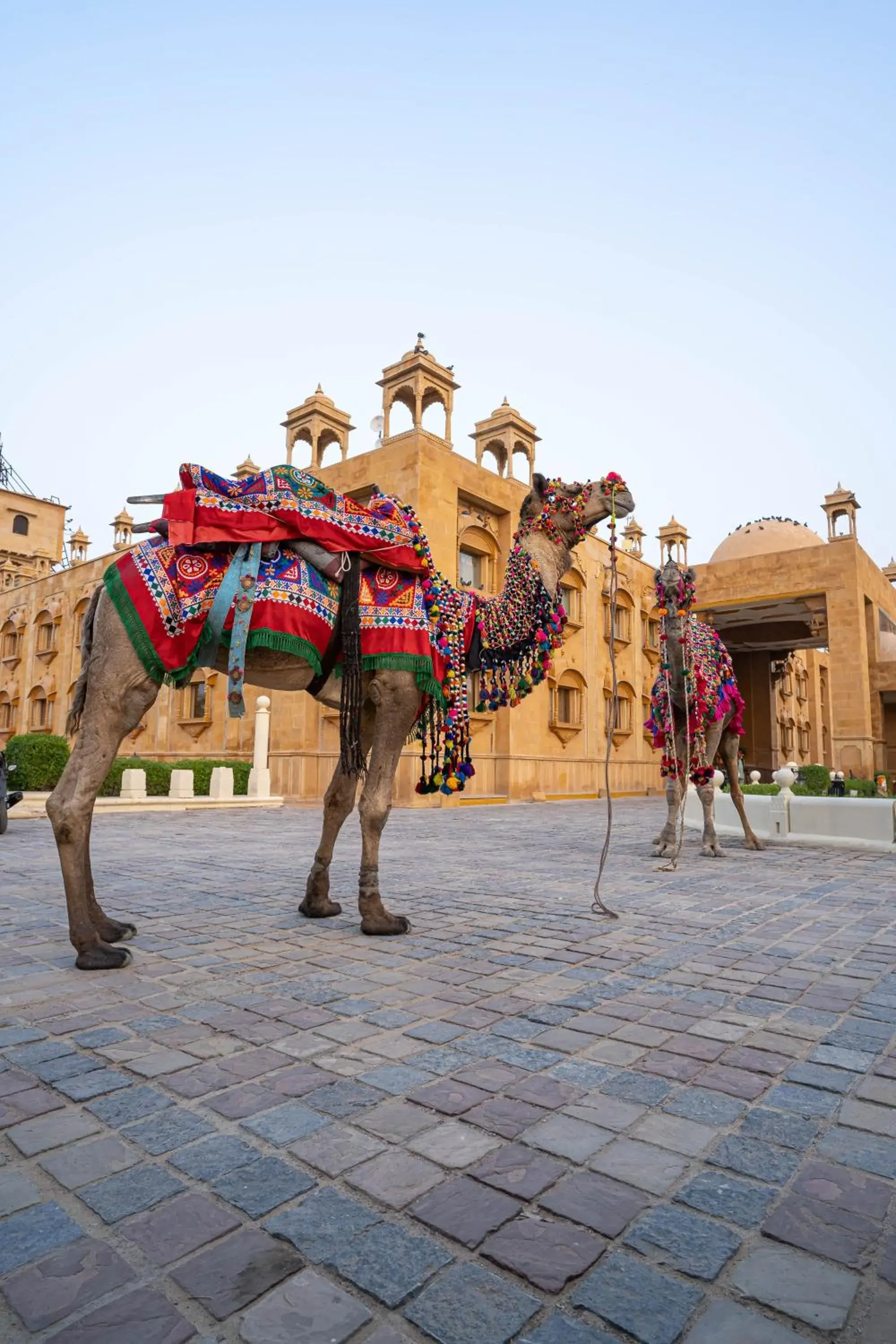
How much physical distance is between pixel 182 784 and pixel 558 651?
370 inches

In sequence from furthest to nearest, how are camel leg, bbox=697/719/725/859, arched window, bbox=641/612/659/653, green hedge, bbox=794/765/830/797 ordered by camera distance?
1. arched window, bbox=641/612/659/653
2. green hedge, bbox=794/765/830/797
3. camel leg, bbox=697/719/725/859

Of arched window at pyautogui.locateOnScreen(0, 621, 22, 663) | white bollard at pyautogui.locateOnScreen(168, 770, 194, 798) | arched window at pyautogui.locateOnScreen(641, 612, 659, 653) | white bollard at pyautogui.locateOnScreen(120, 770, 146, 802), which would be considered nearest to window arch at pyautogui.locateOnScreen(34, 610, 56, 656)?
arched window at pyautogui.locateOnScreen(0, 621, 22, 663)

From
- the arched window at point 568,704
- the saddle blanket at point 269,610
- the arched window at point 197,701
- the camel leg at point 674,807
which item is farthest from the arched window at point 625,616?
the saddle blanket at point 269,610

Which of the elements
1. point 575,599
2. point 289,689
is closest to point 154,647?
point 289,689

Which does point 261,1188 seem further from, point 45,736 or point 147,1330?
point 45,736

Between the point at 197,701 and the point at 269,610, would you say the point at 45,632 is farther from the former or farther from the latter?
the point at 269,610

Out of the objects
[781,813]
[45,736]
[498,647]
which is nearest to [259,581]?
[498,647]

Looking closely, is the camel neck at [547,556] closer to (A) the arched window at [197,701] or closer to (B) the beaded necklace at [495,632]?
(B) the beaded necklace at [495,632]

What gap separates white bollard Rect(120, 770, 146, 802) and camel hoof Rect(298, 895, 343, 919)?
12.9 m

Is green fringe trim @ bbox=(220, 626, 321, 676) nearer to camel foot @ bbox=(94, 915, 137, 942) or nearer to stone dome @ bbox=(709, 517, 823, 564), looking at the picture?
camel foot @ bbox=(94, 915, 137, 942)

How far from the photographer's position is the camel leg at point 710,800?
909cm

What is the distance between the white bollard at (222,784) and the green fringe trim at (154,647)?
1435 cm

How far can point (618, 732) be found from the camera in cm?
3011

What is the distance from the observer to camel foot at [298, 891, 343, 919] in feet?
17.1
